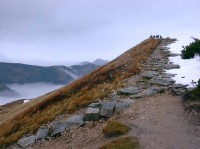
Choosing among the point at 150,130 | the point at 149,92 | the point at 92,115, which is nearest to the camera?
the point at 150,130

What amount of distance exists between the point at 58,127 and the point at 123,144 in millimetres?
5428

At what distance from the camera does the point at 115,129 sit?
1734cm

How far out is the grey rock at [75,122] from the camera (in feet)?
64.6

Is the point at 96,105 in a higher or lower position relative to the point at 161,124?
higher

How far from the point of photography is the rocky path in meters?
16.1

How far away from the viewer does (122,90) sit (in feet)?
76.7

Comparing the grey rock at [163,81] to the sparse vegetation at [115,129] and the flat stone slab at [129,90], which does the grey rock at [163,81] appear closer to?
the flat stone slab at [129,90]

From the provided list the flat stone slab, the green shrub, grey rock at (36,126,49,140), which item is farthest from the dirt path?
the flat stone slab

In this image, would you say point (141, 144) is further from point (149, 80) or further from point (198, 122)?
point (149, 80)

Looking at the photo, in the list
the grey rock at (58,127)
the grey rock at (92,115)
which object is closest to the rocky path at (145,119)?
the grey rock at (92,115)

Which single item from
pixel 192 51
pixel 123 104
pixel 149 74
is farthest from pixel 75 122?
pixel 192 51

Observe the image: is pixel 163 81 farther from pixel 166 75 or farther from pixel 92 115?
pixel 92 115

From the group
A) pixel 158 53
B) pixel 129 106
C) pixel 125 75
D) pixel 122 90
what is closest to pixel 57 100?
pixel 125 75

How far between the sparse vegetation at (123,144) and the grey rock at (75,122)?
148 inches
